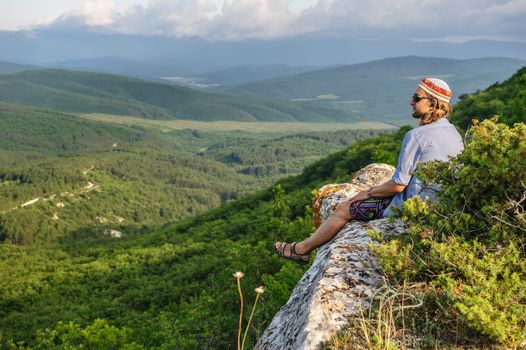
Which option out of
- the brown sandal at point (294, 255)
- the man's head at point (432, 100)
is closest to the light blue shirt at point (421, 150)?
the man's head at point (432, 100)

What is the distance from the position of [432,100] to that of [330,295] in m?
3.95

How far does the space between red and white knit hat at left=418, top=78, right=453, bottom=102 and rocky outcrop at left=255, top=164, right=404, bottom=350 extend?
7.38 ft

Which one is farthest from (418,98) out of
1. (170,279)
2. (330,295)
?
(170,279)

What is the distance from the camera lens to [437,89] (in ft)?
21.8

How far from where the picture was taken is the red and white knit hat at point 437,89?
663cm

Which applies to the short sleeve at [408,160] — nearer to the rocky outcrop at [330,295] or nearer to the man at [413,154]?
the man at [413,154]

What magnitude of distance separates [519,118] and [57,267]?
88.4 m

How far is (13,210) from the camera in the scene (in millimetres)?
154250

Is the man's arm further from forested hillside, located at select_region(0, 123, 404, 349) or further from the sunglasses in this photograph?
forested hillside, located at select_region(0, 123, 404, 349)

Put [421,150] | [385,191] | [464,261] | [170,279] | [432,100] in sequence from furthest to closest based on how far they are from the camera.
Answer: [170,279], [432,100], [385,191], [421,150], [464,261]

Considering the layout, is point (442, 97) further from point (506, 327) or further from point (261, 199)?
point (261, 199)

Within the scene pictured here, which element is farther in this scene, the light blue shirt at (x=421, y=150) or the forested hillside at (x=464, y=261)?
the light blue shirt at (x=421, y=150)

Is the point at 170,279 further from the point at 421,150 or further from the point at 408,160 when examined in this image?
the point at 421,150

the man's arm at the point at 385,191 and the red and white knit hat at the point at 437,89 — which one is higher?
the red and white knit hat at the point at 437,89
